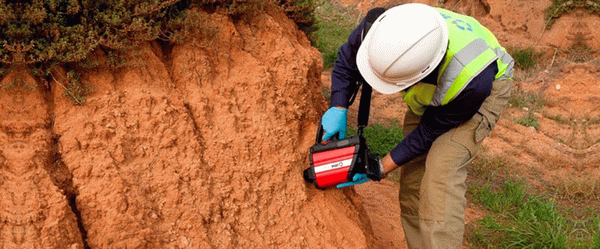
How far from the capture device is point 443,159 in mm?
2836

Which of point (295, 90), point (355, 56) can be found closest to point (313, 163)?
point (295, 90)

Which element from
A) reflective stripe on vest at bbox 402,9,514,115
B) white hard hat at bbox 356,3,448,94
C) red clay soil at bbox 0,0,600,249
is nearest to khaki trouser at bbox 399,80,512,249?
reflective stripe on vest at bbox 402,9,514,115

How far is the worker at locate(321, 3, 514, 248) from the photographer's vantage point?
247 cm

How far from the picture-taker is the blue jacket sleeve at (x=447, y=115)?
263cm

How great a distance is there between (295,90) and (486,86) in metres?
1.12

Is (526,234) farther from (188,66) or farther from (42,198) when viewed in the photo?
(42,198)

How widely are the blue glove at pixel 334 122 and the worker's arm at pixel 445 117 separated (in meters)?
0.37

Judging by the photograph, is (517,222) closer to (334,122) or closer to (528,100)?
(334,122)

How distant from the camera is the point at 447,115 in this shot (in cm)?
276

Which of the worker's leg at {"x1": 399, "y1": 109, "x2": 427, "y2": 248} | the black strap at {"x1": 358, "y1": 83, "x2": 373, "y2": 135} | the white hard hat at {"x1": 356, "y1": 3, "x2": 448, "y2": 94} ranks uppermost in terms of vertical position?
the white hard hat at {"x1": 356, "y1": 3, "x2": 448, "y2": 94}

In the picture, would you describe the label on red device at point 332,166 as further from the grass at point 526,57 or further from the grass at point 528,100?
the grass at point 526,57

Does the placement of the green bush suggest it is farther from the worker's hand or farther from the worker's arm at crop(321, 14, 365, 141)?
the worker's hand

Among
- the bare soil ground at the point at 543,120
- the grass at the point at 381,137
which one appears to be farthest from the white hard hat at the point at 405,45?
the grass at the point at 381,137

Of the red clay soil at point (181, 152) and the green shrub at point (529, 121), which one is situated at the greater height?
the red clay soil at point (181, 152)
